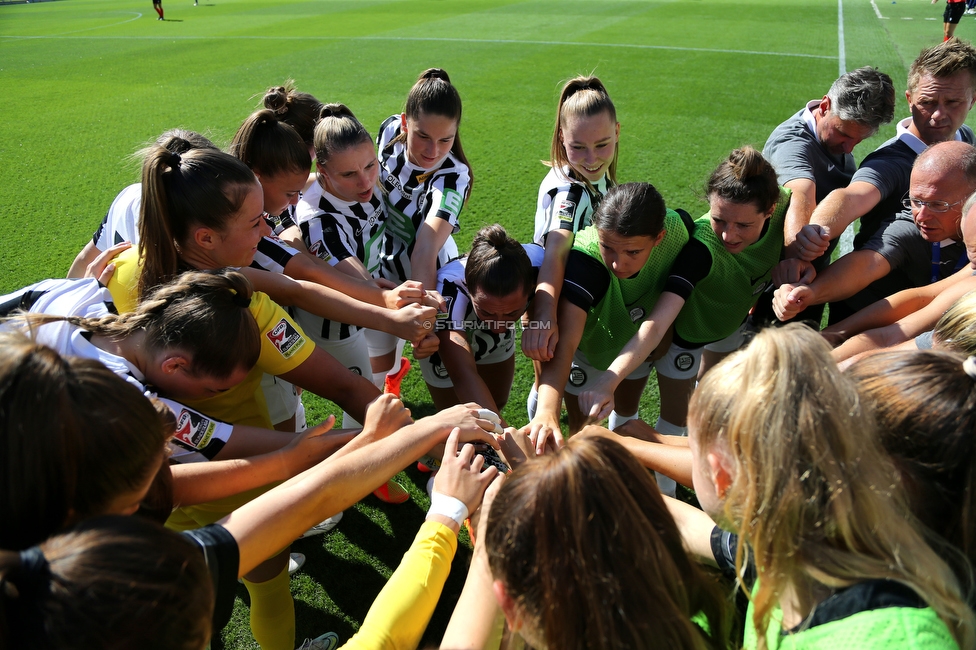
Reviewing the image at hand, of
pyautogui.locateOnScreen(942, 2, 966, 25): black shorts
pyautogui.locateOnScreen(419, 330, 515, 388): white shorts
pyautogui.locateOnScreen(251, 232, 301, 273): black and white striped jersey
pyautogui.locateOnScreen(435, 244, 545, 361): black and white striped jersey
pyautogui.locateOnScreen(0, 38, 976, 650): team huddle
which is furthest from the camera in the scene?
pyautogui.locateOnScreen(942, 2, 966, 25): black shorts

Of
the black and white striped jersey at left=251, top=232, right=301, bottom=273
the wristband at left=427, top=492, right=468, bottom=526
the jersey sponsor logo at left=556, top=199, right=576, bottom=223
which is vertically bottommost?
the wristband at left=427, top=492, right=468, bottom=526

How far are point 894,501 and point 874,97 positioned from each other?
2.57 metres

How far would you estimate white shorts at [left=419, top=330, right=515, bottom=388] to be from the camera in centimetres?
305

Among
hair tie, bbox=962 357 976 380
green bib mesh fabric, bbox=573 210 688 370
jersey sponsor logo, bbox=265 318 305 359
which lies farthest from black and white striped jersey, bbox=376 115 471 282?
hair tie, bbox=962 357 976 380

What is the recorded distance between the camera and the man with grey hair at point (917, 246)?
264 centimetres

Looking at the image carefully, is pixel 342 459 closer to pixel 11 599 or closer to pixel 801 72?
pixel 11 599

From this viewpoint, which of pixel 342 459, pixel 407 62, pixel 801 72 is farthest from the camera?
pixel 407 62

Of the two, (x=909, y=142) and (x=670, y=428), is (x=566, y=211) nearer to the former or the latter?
(x=670, y=428)

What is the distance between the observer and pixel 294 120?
3508mm

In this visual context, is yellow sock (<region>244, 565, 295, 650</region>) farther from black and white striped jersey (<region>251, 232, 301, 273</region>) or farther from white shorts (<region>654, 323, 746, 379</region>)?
white shorts (<region>654, 323, 746, 379</region>)

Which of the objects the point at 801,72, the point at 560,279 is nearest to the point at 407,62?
the point at 801,72

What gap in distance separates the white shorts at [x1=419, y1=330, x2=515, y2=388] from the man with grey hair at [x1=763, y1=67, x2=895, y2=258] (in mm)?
1402

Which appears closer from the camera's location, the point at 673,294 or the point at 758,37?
the point at 673,294

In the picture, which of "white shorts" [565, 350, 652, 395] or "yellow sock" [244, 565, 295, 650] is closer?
"yellow sock" [244, 565, 295, 650]
